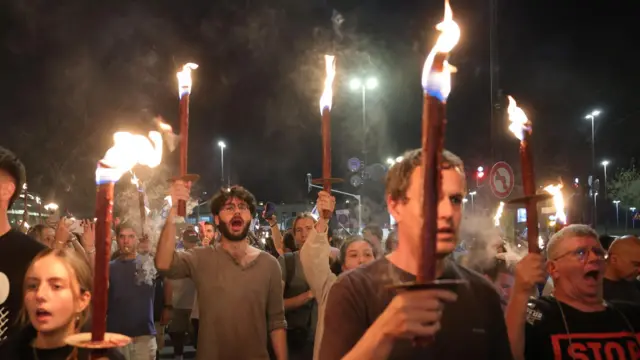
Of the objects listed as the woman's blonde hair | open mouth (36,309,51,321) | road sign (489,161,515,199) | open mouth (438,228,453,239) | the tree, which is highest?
the tree

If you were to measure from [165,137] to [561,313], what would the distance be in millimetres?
3481

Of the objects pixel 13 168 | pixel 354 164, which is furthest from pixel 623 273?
pixel 354 164

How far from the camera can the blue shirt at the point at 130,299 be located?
695cm

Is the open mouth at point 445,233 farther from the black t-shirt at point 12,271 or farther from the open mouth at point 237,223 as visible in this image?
the open mouth at point 237,223

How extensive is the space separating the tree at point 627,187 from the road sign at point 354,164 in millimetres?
31122

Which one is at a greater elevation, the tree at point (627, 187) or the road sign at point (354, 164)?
the tree at point (627, 187)

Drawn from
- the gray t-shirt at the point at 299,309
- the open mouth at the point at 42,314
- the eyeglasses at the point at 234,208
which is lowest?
the gray t-shirt at the point at 299,309

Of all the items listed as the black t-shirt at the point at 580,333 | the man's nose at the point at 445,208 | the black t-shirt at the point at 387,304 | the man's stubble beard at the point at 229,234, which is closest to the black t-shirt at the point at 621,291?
the black t-shirt at the point at 580,333

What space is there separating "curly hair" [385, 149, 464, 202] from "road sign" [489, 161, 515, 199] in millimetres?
7381

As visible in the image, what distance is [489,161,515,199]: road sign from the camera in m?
9.52

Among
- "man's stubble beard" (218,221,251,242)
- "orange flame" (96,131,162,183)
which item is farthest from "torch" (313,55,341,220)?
"orange flame" (96,131,162,183)

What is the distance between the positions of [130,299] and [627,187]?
44968 mm

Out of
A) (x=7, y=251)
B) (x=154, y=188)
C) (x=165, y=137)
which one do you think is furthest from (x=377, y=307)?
(x=154, y=188)

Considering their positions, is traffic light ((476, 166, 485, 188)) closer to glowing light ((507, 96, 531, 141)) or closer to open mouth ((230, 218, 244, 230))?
open mouth ((230, 218, 244, 230))
